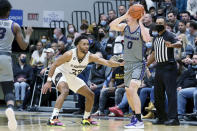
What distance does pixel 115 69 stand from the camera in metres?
12.0

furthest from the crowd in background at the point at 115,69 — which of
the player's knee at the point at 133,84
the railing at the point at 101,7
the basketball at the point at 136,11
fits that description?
the railing at the point at 101,7

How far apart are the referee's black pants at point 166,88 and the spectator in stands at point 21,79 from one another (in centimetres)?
635

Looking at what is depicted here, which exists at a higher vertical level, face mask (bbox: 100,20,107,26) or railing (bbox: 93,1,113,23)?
railing (bbox: 93,1,113,23)

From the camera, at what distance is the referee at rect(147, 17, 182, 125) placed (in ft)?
30.0

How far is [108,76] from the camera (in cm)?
1232

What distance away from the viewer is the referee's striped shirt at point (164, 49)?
917 centimetres

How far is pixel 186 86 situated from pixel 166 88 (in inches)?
54.7

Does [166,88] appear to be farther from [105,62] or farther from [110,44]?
[110,44]

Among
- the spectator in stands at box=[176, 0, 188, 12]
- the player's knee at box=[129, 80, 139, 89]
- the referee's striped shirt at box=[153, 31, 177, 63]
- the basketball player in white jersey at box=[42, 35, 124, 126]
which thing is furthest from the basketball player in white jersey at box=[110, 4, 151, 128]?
the spectator in stands at box=[176, 0, 188, 12]

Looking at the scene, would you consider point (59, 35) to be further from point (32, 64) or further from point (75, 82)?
point (75, 82)

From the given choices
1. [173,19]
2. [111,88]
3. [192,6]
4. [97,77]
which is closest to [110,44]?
[97,77]

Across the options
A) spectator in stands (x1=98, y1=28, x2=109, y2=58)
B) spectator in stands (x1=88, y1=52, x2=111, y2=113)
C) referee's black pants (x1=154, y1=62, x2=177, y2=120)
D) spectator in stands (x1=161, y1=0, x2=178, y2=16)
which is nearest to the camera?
referee's black pants (x1=154, y1=62, x2=177, y2=120)

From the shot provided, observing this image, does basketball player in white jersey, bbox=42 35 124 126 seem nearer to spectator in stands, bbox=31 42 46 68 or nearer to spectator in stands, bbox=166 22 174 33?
spectator in stands, bbox=166 22 174 33

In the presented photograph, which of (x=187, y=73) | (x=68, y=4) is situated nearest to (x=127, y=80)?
(x=187, y=73)
